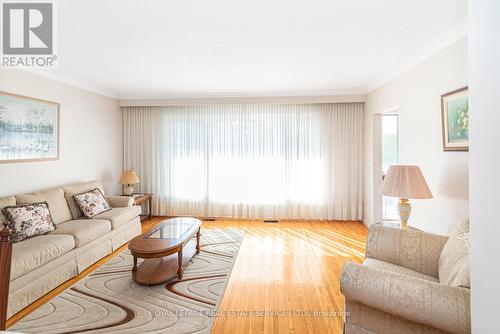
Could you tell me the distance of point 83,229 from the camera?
9.75ft

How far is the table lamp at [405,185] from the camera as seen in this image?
2.35 meters

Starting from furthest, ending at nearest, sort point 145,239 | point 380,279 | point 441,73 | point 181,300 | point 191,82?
point 191,82
point 145,239
point 441,73
point 181,300
point 380,279

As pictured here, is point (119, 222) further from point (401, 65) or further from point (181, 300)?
point (401, 65)

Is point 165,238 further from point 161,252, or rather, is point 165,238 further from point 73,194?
point 73,194

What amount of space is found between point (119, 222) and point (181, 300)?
1834mm

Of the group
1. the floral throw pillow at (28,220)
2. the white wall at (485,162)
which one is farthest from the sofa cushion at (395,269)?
the floral throw pillow at (28,220)

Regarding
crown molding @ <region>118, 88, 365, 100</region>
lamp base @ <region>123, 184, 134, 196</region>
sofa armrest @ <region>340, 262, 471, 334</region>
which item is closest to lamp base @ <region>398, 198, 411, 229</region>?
sofa armrest @ <region>340, 262, 471, 334</region>

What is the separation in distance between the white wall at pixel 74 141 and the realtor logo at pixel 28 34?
318mm

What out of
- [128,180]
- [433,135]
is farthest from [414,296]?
[128,180]

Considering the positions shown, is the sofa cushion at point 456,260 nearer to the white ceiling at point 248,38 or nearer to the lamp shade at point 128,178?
the white ceiling at point 248,38

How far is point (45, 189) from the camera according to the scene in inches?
137

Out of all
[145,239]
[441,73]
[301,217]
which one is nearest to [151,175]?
[145,239]

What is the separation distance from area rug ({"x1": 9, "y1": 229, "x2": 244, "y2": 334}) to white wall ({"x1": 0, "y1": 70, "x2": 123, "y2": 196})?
61.6 inches

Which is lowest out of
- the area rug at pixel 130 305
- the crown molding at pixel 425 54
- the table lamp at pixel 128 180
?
the area rug at pixel 130 305
